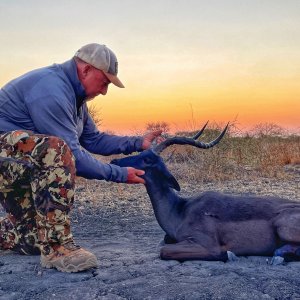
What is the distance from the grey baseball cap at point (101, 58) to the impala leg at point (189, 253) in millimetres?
1900

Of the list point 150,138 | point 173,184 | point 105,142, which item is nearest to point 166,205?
point 173,184

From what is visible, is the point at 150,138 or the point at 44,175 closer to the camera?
the point at 44,175

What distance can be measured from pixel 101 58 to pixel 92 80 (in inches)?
10.6

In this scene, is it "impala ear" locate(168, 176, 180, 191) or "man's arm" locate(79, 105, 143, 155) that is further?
"man's arm" locate(79, 105, 143, 155)

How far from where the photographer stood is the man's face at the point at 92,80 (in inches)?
244

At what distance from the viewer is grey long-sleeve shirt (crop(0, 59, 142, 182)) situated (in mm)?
5844

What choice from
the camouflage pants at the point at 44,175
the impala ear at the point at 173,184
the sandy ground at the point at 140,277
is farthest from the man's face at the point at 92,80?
the sandy ground at the point at 140,277

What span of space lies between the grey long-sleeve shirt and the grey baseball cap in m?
0.16

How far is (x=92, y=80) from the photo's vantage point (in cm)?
623

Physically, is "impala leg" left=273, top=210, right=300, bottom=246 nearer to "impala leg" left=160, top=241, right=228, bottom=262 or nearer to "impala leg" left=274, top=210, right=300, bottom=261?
"impala leg" left=274, top=210, right=300, bottom=261

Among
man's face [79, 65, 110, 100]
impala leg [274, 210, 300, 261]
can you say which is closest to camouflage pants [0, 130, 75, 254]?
man's face [79, 65, 110, 100]

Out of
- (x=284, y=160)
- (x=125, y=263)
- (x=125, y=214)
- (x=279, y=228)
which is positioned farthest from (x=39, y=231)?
(x=284, y=160)

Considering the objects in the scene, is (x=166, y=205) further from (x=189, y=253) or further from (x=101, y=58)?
(x=101, y=58)

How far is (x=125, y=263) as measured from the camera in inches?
236
